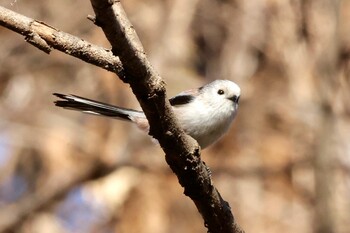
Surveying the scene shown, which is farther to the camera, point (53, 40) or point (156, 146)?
point (156, 146)

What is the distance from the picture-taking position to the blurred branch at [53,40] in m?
2.02

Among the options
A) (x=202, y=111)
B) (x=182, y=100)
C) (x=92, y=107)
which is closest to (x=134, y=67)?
(x=92, y=107)

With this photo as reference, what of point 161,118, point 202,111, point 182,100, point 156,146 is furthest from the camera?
point 156,146

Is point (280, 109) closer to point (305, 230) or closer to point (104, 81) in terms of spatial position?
point (305, 230)

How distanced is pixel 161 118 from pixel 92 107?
0.74 meters

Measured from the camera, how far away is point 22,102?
20.0 ft

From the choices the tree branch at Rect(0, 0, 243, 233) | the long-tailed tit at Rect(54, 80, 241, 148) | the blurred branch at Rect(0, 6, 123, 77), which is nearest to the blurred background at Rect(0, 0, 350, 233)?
the long-tailed tit at Rect(54, 80, 241, 148)

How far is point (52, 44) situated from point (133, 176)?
4060mm

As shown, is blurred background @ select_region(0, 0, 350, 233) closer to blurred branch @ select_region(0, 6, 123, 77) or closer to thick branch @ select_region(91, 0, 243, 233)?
thick branch @ select_region(91, 0, 243, 233)

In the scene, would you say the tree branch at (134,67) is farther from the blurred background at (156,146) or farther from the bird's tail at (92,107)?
the blurred background at (156,146)

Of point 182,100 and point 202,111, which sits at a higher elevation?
point 182,100

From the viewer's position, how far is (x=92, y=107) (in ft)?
9.14

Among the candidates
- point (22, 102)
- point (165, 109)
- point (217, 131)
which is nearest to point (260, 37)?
point (22, 102)

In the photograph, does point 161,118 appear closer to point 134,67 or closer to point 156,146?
point 134,67
